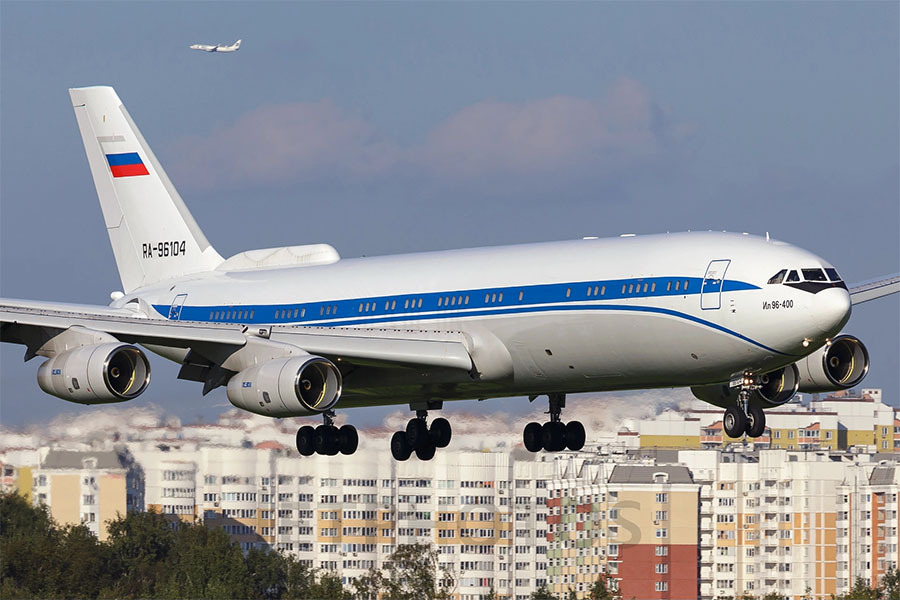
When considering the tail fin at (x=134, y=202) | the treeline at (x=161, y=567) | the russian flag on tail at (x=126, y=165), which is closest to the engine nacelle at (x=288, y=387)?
the tail fin at (x=134, y=202)

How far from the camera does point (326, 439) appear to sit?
57.2 meters

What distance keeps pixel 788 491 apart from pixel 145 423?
83849 mm

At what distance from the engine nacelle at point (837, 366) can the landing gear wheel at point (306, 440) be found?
15477 mm

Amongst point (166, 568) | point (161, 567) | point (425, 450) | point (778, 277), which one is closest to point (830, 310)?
point (778, 277)

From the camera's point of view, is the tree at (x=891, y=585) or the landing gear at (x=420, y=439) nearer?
the landing gear at (x=420, y=439)

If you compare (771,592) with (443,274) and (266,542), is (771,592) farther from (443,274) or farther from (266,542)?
(443,274)

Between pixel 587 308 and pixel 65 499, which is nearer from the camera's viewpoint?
pixel 587 308

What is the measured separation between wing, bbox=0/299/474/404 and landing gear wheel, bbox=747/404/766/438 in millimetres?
8042

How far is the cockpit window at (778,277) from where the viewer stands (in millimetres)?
46094

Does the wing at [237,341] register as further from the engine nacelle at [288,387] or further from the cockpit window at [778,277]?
the cockpit window at [778,277]

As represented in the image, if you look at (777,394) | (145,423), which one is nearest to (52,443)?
(145,423)

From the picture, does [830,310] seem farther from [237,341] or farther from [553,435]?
[237,341]

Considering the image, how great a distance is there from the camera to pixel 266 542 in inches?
4707

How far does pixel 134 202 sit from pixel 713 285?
2641 cm
